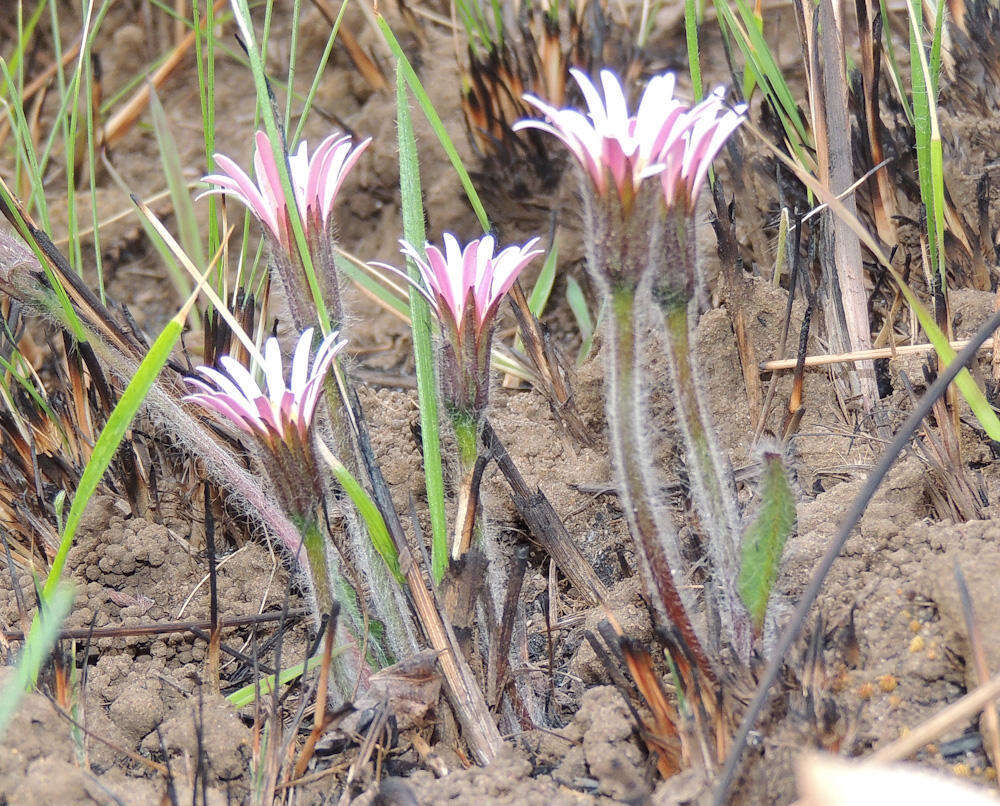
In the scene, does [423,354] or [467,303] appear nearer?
[467,303]

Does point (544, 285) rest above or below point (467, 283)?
below

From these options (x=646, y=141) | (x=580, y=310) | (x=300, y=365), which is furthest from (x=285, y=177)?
(x=580, y=310)

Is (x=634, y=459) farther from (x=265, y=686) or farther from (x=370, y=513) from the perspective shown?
(x=265, y=686)

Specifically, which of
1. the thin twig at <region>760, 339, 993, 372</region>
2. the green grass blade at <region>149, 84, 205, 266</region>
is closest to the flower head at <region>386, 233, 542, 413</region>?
the thin twig at <region>760, 339, 993, 372</region>

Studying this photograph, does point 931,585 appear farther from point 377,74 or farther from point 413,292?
point 377,74

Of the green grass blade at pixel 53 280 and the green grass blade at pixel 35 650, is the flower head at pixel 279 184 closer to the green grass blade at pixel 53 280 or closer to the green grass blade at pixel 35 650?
the green grass blade at pixel 53 280

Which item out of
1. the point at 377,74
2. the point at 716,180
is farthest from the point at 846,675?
the point at 377,74

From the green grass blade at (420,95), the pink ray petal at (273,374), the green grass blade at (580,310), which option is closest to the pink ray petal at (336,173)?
the green grass blade at (420,95)
